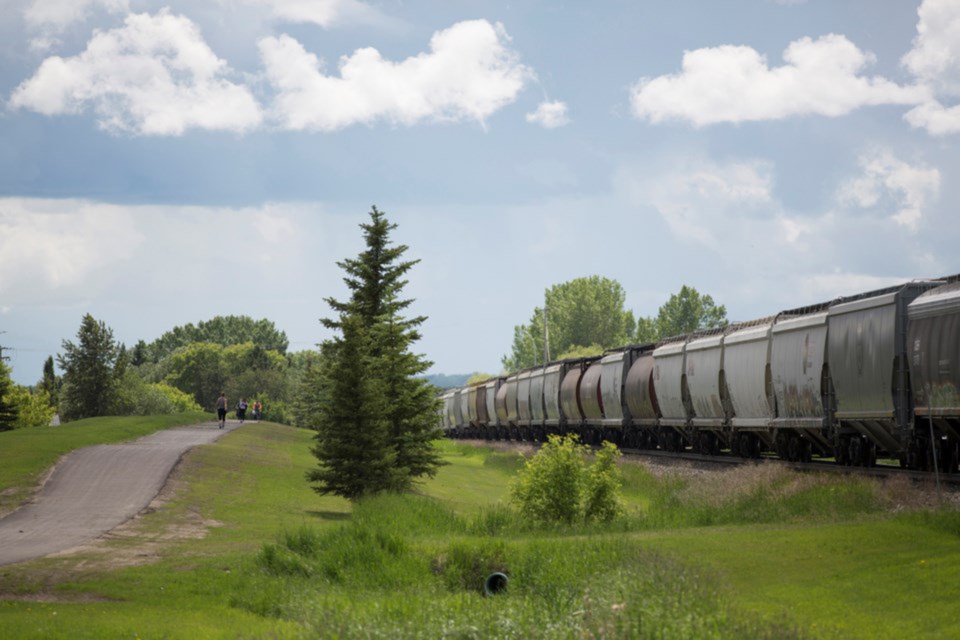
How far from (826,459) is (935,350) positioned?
1357cm

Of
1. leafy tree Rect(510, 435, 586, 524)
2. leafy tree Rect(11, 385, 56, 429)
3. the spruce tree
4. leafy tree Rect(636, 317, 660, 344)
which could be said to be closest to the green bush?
leafy tree Rect(510, 435, 586, 524)

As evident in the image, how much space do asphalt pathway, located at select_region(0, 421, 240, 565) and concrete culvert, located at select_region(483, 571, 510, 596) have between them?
8.93 meters

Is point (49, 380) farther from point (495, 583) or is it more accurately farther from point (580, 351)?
point (495, 583)

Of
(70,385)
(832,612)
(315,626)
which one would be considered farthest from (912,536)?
(70,385)

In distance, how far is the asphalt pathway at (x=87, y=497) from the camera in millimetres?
25719

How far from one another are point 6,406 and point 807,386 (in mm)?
81601

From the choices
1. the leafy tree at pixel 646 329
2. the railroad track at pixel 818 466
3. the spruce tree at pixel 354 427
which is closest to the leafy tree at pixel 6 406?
the railroad track at pixel 818 466

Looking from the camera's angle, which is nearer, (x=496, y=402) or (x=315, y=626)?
(x=315, y=626)

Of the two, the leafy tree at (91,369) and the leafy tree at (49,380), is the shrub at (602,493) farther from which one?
the leafy tree at (49,380)

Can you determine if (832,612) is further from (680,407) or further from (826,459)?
(680,407)

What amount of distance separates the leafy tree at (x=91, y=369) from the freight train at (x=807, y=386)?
57.2 metres

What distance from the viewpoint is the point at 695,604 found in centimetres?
1362

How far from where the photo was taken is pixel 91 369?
4131 inches

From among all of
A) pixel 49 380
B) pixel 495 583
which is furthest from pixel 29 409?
pixel 495 583
